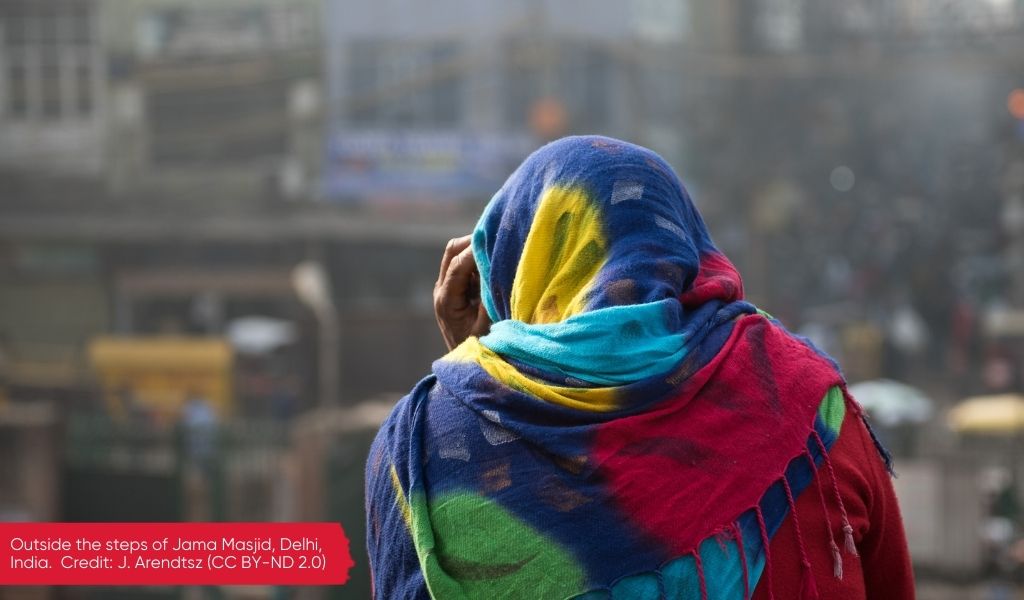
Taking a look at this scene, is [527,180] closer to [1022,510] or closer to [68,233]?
[1022,510]

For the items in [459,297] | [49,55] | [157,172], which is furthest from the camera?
[157,172]

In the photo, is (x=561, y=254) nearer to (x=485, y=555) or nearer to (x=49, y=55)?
(x=485, y=555)

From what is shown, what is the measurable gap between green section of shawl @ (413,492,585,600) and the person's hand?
12.3 inches

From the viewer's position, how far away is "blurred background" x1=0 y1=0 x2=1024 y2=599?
17109 millimetres

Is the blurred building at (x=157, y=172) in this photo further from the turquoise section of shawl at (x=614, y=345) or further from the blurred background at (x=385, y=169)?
the turquoise section of shawl at (x=614, y=345)

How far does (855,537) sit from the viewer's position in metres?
1.28

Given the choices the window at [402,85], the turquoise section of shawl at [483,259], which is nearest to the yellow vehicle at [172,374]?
the window at [402,85]

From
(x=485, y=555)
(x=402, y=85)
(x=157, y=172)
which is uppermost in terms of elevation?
(x=485, y=555)

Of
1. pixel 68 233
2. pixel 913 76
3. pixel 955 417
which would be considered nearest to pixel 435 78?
pixel 68 233

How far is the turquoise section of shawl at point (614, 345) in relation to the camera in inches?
47.3

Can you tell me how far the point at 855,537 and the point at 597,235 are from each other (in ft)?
1.34

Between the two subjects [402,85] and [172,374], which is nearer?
[172,374]
